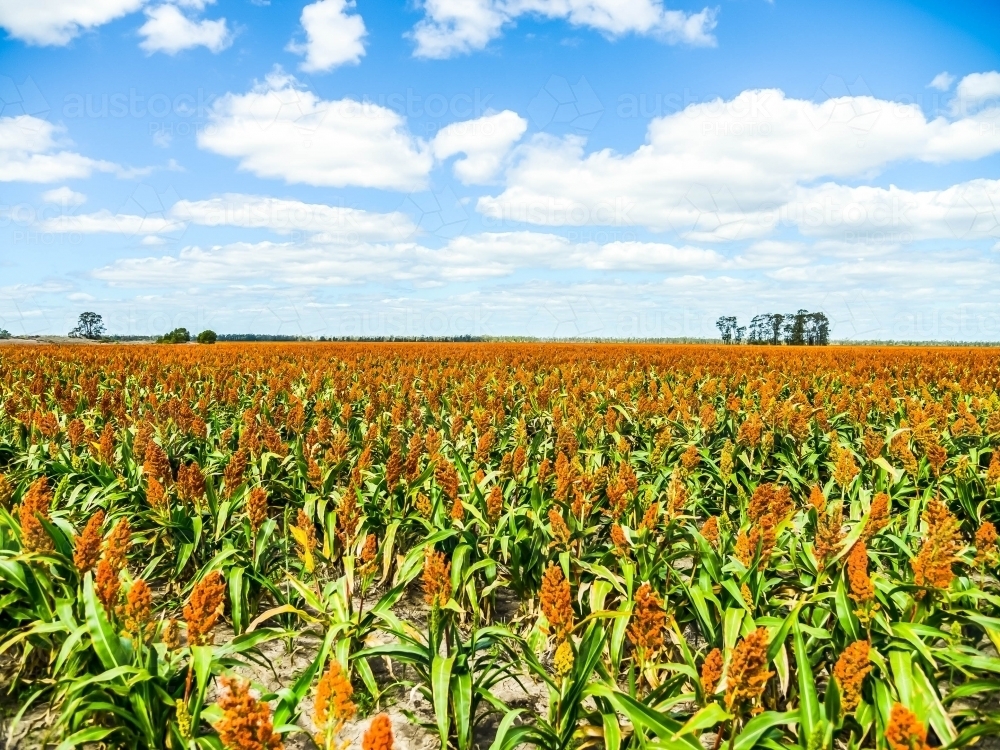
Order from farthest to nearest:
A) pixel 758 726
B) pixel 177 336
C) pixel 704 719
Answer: pixel 177 336, pixel 758 726, pixel 704 719

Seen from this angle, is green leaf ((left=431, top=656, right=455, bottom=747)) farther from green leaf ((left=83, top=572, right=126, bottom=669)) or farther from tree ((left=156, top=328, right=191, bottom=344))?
tree ((left=156, top=328, right=191, bottom=344))

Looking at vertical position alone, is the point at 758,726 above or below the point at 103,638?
below

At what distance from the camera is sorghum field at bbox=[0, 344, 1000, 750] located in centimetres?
234

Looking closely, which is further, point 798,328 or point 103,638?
point 798,328

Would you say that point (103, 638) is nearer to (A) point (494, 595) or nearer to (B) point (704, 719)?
(A) point (494, 595)

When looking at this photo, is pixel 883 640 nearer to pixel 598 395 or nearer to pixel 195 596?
pixel 195 596

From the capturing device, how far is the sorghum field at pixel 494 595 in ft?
7.66

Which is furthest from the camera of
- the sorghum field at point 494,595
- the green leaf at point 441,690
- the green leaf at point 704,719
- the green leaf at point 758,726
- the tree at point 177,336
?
the tree at point 177,336

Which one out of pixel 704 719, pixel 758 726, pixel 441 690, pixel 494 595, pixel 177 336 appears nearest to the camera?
pixel 704 719

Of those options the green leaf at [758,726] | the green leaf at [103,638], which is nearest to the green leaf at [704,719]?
the green leaf at [758,726]

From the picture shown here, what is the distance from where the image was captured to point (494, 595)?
4.09 metres

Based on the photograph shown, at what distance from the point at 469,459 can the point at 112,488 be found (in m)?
3.15

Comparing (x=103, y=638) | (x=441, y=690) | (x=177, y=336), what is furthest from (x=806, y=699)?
(x=177, y=336)

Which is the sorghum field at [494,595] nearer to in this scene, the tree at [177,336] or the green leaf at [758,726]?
the green leaf at [758,726]
